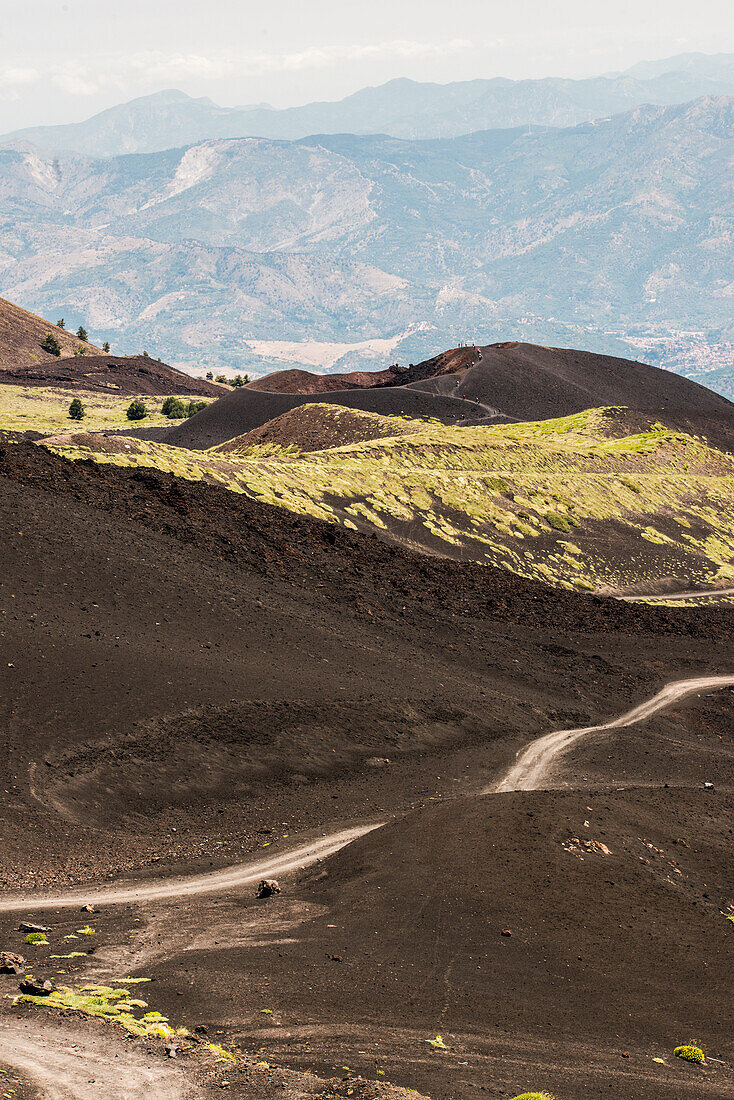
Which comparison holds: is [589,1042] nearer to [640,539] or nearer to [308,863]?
[308,863]

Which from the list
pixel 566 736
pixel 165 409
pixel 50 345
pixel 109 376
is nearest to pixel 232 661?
pixel 566 736

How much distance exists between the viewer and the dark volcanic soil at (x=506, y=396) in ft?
361

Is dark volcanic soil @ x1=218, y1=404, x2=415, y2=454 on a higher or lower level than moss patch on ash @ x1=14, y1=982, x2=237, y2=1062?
higher

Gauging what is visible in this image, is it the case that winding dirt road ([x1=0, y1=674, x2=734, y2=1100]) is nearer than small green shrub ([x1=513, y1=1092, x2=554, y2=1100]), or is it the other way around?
winding dirt road ([x1=0, y1=674, x2=734, y2=1100])

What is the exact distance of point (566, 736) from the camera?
123ft

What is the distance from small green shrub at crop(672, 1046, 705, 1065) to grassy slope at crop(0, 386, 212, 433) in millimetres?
94477

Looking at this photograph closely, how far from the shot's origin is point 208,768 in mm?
28219

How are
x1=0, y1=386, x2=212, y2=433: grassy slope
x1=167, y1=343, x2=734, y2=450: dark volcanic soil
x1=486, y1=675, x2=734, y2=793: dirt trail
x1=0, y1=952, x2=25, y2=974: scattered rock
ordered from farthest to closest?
1. x1=167, y1=343, x2=734, y2=450: dark volcanic soil
2. x1=0, y1=386, x2=212, y2=433: grassy slope
3. x1=486, y1=675, x2=734, y2=793: dirt trail
4. x1=0, y1=952, x2=25, y2=974: scattered rock

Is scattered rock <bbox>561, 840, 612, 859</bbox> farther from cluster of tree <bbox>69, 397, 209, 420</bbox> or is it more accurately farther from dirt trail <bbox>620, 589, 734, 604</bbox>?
cluster of tree <bbox>69, 397, 209, 420</bbox>

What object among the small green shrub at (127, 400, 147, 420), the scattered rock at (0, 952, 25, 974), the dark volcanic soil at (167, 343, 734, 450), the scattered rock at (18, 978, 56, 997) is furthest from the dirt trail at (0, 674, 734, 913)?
the small green shrub at (127, 400, 147, 420)

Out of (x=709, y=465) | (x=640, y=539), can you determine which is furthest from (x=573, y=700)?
(x=709, y=465)

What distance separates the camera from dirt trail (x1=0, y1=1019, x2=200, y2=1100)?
1269 centimetres

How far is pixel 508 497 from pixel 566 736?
3374 cm

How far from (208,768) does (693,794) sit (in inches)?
624
